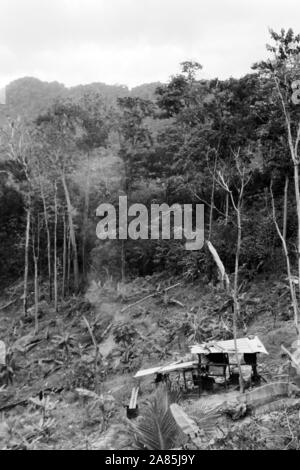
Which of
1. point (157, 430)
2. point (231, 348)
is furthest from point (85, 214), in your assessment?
point (157, 430)

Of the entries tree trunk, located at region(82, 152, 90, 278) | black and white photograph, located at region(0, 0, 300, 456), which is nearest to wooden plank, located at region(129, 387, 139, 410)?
black and white photograph, located at region(0, 0, 300, 456)

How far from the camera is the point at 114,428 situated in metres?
8.66

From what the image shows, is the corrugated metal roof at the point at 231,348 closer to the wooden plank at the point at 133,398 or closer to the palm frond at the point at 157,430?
the wooden plank at the point at 133,398

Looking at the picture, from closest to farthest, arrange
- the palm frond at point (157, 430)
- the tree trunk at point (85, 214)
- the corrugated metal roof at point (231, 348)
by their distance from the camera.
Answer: the palm frond at point (157, 430) < the corrugated metal roof at point (231, 348) < the tree trunk at point (85, 214)

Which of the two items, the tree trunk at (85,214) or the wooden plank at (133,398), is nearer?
the wooden plank at (133,398)

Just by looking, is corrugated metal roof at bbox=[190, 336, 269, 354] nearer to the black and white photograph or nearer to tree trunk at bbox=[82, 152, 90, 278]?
the black and white photograph

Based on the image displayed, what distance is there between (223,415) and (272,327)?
Answer: 17.1 feet

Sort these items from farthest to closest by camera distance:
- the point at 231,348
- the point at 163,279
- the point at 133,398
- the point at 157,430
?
the point at 163,279
the point at 133,398
the point at 231,348
the point at 157,430

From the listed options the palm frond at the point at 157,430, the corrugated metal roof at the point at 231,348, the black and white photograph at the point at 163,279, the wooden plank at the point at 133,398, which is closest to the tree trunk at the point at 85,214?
the black and white photograph at the point at 163,279

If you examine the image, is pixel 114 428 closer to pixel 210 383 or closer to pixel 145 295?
pixel 210 383

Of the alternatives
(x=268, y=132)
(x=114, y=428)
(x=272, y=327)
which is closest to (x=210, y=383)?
(x=114, y=428)

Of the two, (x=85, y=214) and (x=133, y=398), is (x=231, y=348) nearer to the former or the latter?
(x=133, y=398)

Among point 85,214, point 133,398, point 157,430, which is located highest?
point 85,214

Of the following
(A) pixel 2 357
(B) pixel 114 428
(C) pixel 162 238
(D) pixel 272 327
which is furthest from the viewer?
(C) pixel 162 238
